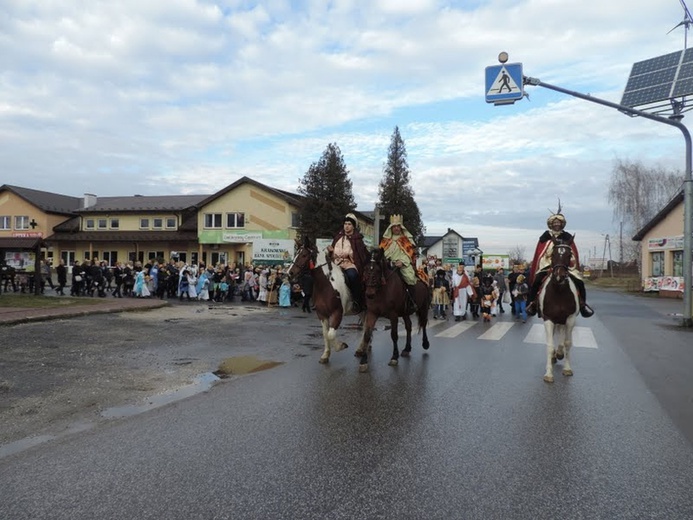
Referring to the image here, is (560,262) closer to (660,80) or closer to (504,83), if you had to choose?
(504,83)

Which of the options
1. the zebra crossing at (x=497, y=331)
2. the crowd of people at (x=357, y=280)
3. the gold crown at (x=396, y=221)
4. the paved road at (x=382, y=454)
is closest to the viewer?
the paved road at (x=382, y=454)

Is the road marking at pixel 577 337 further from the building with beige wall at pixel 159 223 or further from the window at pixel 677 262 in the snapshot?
the building with beige wall at pixel 159 223

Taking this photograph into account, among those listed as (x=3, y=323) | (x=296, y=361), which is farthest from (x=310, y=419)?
(x=3, y=323)

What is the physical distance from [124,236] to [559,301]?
44337 mm

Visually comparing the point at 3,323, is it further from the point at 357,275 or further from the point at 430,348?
the point at 430,348

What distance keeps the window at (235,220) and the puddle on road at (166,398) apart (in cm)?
3724

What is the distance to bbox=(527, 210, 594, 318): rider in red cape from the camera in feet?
28.4

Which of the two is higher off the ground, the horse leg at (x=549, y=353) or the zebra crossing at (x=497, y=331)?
the horse leg at (x=549, y=353)

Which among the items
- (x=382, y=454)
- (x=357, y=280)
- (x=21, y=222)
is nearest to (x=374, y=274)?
(x=357, y=280)

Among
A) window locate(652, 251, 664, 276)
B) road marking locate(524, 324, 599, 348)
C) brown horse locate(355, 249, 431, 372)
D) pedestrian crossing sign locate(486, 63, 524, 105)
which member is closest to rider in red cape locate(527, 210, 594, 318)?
brown horse locate(355, 249, 431, 372)

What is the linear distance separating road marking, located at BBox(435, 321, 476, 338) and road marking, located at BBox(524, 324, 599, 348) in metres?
1.79

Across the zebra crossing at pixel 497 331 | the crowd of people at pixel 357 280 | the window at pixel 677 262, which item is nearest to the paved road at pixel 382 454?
the crowd of people at pixel 357 280

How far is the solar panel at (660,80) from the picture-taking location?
16.9 m

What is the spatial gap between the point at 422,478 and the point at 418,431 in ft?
3.96
